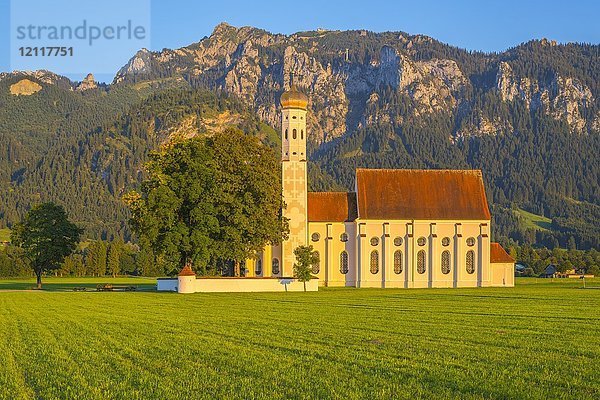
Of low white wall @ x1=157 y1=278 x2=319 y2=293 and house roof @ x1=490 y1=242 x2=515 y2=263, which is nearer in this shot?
low white wall @ x1=157 y1=278 x2=319 y2=293

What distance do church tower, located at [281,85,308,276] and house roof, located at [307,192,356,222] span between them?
214 cm

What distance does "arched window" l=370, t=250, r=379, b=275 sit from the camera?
8738cm

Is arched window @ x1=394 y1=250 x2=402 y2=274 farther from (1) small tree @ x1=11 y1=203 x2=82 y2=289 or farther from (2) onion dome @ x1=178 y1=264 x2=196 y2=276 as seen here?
(1) small tree @ x1=11 y1=203 x2=82 y2=289

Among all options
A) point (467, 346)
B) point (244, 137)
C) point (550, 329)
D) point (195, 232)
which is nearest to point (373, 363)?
point (467, 346)

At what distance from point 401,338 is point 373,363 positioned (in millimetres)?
6203

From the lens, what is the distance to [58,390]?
16.5m

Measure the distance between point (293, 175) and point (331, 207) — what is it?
5.68m

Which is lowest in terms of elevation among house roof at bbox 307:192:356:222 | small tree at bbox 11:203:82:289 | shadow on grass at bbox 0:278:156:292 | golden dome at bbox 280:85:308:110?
shadow on grass at bbox 0:278:156:292

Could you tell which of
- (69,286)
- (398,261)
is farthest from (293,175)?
(69,286)

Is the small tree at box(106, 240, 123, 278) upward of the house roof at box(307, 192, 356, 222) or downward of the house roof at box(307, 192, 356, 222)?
downward

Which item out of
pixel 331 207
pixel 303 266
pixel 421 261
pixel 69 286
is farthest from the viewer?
pixel 69 286

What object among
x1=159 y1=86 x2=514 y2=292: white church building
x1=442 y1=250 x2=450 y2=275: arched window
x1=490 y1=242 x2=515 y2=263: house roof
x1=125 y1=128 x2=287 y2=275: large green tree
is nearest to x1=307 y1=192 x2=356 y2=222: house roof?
x1=159 y1=86 x2=514 y2=292: white church building

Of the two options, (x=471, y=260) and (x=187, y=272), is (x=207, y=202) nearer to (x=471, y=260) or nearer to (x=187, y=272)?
(x=187, y=272)

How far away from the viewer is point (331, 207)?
291ft
